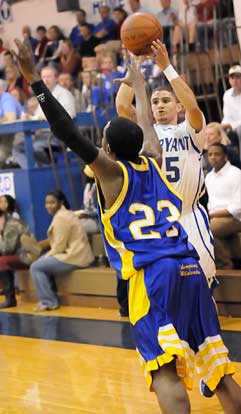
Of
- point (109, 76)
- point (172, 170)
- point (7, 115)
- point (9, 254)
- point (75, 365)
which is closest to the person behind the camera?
point (172, 170)

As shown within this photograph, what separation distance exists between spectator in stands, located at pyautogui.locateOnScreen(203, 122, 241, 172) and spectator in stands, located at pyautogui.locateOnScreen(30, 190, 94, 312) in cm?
149

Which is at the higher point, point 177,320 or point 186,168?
point 186,168

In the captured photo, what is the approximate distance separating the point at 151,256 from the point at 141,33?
186 centimetres

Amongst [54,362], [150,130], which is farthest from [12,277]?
[150,130]

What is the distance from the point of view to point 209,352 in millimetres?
3910

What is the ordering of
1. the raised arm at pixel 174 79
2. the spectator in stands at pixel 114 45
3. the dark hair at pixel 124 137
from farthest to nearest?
the spectator in stands at pixel 114 45 → the raised arm at pixel 174 79 → the dark hair at pixel 124 137

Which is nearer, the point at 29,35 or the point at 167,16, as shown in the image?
the point at 167,16

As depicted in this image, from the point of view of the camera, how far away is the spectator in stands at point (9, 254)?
9.34m

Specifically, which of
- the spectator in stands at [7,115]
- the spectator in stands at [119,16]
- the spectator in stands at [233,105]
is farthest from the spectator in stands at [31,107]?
the spectator in stands at [233,105]

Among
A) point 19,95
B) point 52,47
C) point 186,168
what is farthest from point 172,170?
point 52,47

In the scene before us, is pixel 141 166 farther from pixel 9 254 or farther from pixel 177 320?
pixel 9 254

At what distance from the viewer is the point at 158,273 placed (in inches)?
149

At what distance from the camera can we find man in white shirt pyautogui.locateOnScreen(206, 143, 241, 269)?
7773mm

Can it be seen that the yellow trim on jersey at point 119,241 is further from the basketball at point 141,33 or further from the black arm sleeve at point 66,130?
the basketball at point 141,33
